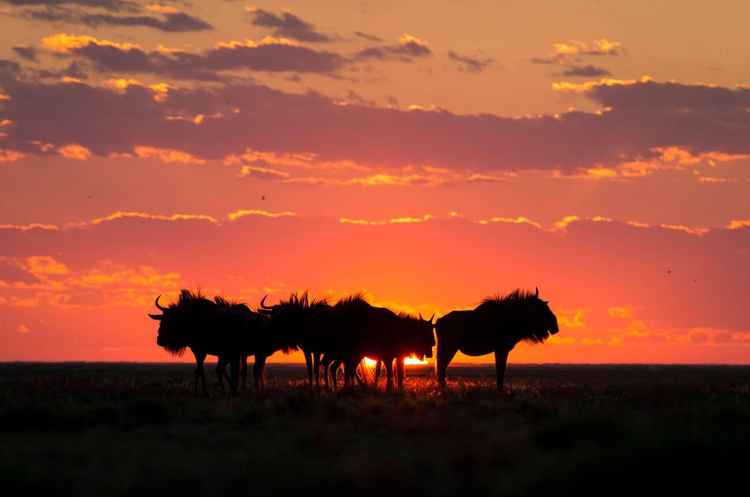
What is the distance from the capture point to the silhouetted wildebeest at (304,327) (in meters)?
36.1

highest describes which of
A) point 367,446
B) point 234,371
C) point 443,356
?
point 443,356

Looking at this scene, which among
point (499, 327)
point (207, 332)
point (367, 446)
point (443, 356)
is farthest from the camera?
point (443, 356)

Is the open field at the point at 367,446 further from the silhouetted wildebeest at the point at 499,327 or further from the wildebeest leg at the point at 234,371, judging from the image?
the silhouetted wildebeest at the point at 499,327

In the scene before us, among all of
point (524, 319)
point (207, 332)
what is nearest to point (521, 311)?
point (524, 319)

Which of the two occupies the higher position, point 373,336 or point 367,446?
point 373,336

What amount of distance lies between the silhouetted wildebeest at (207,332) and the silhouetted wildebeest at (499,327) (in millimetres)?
7115

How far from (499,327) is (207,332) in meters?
9.38

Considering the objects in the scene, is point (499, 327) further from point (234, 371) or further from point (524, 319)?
point (234, 371)

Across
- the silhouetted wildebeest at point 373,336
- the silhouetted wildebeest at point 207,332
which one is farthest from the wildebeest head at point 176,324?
the silhouetted wildebeest at point 373,336

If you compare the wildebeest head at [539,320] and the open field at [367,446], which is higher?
the wildebeest head at [539,320]

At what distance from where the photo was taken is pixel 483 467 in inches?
672

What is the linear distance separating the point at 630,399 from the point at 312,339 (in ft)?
31.3

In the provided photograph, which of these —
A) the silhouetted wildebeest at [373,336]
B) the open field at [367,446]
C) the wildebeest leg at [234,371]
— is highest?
the silhouetted wildebeest at [373,336]

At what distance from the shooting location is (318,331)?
3616cm
